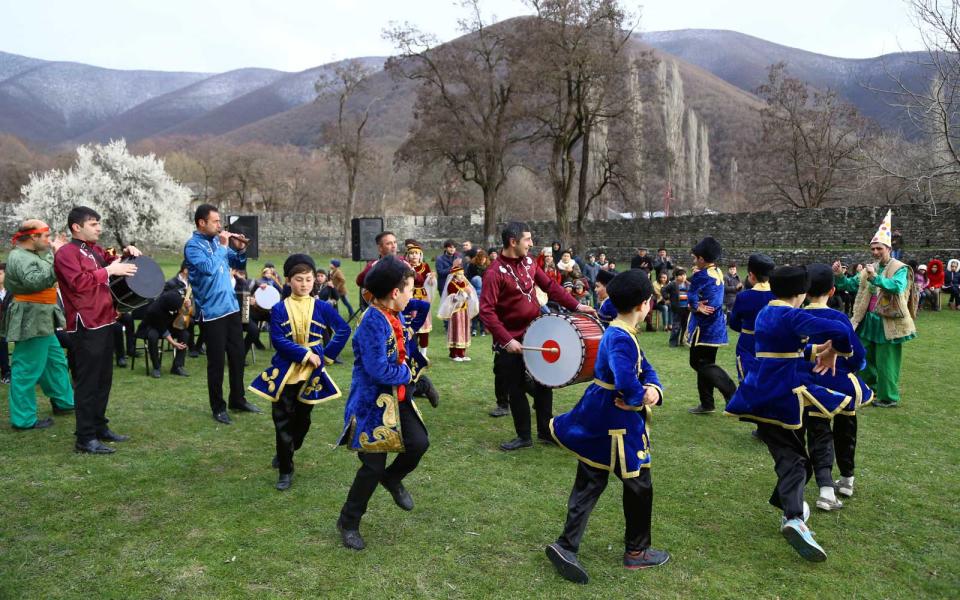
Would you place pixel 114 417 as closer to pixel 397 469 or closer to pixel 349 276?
pixel 397 469

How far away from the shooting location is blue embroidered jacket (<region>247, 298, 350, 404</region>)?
490cm

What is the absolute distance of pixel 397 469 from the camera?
436cm

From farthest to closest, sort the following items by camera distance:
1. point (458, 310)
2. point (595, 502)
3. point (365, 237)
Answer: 1. point (365, 237)
2. point (458, 310)
3. point (595, 502)

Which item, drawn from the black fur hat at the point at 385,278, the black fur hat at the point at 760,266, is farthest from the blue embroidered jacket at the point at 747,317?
the black fur hat at the point at 385,278

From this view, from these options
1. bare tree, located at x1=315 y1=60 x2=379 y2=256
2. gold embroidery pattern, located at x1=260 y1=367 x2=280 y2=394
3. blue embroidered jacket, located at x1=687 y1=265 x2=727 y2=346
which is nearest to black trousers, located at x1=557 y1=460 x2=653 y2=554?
gold embroidery pattern, located at x1=260 y1=367 x2=280 y2=394

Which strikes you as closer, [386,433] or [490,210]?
[386,433]

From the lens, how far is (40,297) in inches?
256

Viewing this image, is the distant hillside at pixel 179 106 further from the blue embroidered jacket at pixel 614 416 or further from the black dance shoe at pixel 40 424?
the blue embroidered jacket at pixel 614 416

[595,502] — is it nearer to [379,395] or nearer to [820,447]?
[379,395]

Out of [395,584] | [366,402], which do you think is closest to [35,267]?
[366,402]

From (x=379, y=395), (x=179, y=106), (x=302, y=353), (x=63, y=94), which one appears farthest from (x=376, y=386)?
(x=63, y=94)

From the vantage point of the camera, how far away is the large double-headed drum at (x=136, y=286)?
623 centimetres

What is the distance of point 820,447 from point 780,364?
997mm

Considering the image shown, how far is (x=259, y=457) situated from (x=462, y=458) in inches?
71.2
